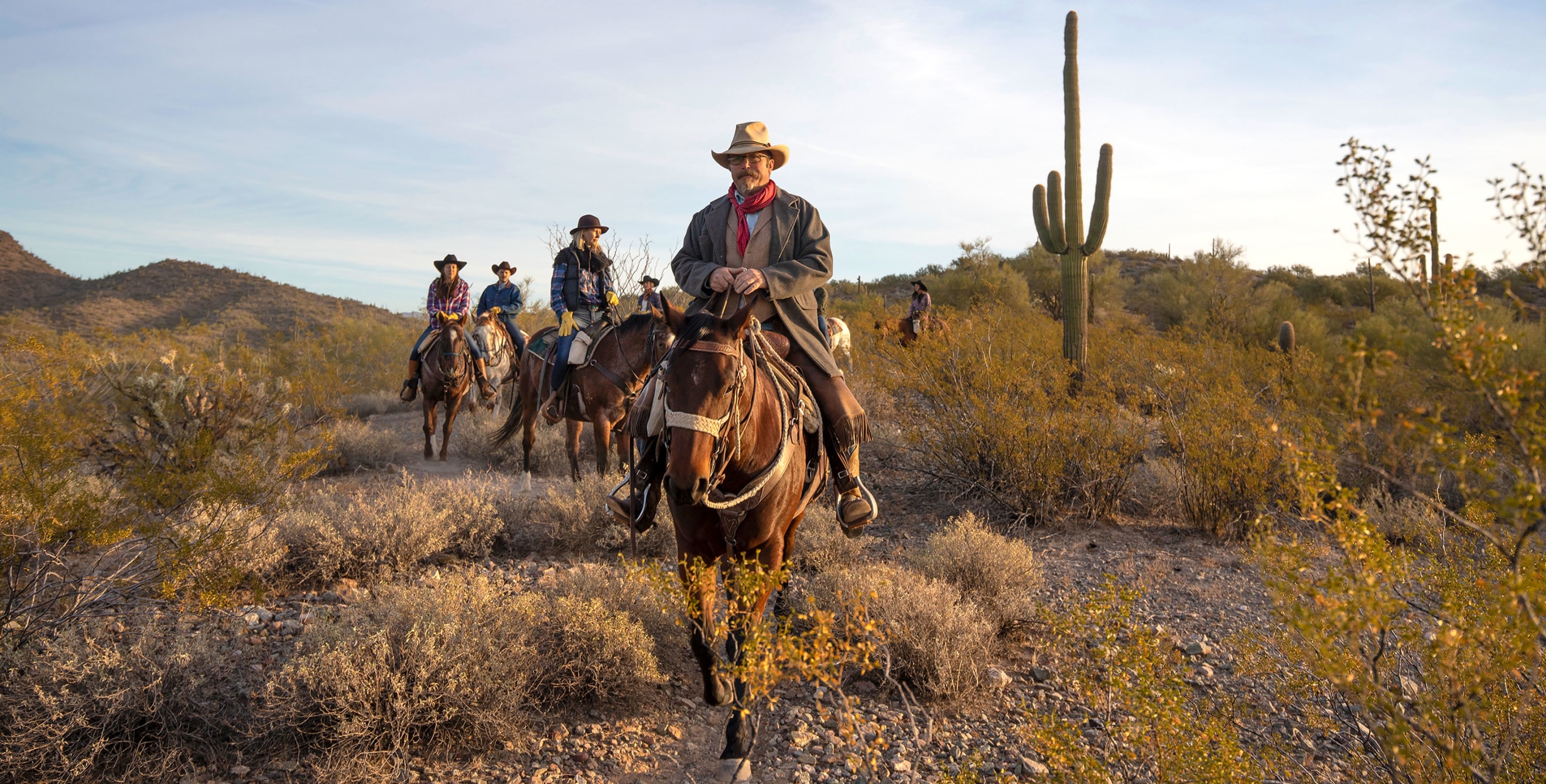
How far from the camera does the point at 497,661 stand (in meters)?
3.51

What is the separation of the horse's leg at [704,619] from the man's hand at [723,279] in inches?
46.7

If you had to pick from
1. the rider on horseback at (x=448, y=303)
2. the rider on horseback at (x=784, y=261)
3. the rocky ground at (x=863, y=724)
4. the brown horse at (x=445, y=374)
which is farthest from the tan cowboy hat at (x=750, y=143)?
the rider on horseback at (x=448, y=303)

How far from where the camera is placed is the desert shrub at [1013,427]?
276 inches

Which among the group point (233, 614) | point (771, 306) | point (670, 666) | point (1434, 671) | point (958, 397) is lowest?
point (670, 666)

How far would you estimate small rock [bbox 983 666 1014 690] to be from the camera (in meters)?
4.18

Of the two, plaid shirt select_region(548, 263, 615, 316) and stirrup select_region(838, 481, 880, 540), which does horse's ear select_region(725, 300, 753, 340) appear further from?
plaid shirt select_region(548, 263, 615, 316)

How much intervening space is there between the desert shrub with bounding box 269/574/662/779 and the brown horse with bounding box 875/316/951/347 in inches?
219

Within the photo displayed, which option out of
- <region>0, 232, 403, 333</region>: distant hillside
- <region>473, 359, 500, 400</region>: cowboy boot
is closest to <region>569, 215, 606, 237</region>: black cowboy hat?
<region>473, 359, 500, 400</region>: cowboy boot

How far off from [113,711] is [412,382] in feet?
28.6

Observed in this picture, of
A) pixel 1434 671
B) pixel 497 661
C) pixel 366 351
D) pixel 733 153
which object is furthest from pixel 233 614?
pixel 366 351

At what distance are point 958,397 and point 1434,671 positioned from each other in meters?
5.33

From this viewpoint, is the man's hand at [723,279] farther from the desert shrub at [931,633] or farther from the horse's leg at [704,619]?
the desert shrub at [931,633]

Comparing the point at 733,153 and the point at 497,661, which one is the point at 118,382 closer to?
the point at 497,661

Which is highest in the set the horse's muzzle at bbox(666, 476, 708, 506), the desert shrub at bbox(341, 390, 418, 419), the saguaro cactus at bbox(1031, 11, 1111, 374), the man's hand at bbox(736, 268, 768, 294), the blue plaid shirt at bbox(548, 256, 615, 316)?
the saguaro cactus at bbox(1031, 11, 1111, 374)
